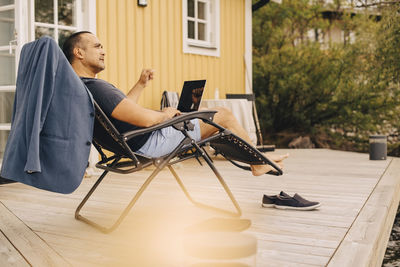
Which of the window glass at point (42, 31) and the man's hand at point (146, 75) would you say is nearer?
the man's hand at point (146, 75)

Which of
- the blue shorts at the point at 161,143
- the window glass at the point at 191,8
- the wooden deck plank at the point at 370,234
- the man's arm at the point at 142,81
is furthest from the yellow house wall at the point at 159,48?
the wooden deck plank at the point at 370,234

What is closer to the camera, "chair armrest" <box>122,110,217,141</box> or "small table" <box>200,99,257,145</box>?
"chair armrest" <box>122,110,217,141</box>

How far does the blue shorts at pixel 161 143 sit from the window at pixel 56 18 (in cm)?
239

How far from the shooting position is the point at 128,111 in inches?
95.6

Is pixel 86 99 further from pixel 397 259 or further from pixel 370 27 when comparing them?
pixel 370 27

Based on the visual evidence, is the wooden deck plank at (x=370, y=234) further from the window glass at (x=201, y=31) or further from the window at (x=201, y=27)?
the window glass at (x=201, y=31)

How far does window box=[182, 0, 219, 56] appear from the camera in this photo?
251 inches

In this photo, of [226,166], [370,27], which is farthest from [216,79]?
[370,27]

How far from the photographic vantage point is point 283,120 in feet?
34.1

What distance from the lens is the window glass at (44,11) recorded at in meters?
4.60

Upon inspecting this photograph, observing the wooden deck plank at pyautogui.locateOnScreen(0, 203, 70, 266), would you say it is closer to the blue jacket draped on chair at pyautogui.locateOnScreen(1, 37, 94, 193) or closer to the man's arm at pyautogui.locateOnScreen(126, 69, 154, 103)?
the blue jacket draped on chair at pyautogui.locateOnScreen(1, 37, 94, 193)

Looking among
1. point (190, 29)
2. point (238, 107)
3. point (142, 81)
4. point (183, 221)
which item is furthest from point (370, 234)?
point (190, 29)

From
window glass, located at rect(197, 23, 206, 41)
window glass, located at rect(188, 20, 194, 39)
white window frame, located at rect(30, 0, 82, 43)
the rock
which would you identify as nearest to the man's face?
white window frame, located at rect(30, 0, 82, 43)

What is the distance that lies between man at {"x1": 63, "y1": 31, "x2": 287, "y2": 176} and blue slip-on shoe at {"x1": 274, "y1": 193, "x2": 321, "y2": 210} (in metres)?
0.24
